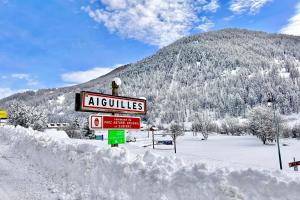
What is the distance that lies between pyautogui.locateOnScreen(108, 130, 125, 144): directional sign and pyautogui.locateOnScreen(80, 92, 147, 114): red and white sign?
843 millimetres

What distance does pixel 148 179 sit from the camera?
6.69 meters

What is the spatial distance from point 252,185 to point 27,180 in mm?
7944

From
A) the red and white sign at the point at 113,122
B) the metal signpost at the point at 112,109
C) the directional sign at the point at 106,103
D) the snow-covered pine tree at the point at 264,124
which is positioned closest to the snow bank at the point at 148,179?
the red and white sign at the point at 113,122

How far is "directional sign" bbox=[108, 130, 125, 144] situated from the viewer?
10523 mm

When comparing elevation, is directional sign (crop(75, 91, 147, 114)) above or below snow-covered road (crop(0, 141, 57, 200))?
above

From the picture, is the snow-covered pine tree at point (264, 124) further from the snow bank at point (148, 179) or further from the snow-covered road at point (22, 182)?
the snow bank at point (148, 179)

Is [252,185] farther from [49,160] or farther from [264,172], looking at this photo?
[49,160]

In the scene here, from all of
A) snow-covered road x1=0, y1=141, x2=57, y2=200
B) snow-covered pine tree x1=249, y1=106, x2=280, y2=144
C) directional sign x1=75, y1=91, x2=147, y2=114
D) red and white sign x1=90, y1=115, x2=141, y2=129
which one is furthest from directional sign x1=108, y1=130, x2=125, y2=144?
snow-covered pine tree x1=249, y1=106, x2=280, y2=144

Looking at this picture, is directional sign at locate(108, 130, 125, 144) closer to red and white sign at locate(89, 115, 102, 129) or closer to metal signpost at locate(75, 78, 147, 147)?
metal signpost at locate(75, 78, 147, 147)

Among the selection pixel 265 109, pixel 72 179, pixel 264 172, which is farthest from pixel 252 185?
pixel 265 109

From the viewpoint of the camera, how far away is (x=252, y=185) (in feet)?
16.9

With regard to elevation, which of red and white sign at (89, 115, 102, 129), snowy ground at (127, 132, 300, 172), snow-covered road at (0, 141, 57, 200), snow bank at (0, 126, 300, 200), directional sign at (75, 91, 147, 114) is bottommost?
snowy ground at (127, 132, 300, 172)

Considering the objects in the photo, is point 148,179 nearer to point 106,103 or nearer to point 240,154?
point 106,103

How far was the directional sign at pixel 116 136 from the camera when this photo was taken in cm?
1052
